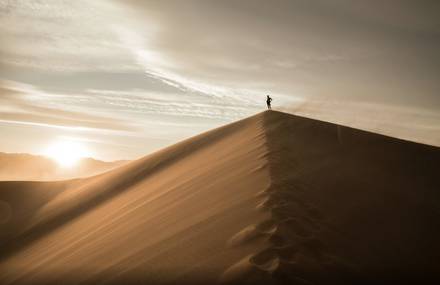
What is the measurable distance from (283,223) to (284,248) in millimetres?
545

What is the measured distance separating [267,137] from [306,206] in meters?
4.77

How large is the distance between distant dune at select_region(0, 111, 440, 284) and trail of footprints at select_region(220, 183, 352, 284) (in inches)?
0.5

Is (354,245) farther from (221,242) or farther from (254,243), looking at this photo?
(221,242)

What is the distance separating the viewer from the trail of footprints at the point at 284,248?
2924mm

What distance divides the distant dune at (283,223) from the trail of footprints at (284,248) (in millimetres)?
12

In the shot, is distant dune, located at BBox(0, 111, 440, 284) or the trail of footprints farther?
distant dune, located at BBox(0, 111, 440, 284)

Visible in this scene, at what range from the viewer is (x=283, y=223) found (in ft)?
12.6

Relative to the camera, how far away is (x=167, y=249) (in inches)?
169

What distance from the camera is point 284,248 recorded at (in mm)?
3326

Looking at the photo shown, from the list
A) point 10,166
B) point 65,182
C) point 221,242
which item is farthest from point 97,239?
point 10,166

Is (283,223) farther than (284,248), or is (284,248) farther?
(283,223)

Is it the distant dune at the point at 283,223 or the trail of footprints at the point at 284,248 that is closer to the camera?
the trail of footprints at the point at 284,248

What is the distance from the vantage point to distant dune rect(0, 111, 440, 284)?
3.33m

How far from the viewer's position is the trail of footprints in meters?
2.92
